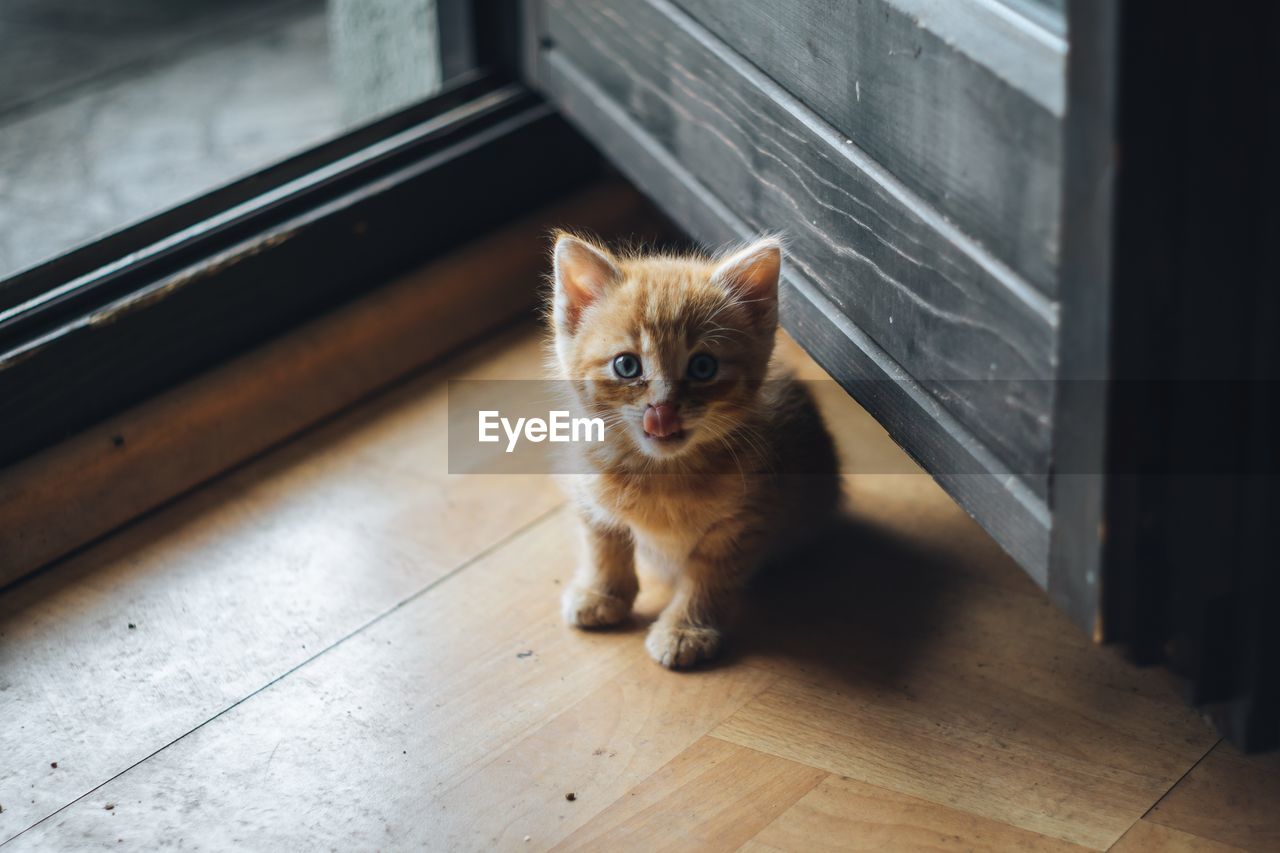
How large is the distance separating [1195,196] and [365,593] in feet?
3.42

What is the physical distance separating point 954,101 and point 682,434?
443mm

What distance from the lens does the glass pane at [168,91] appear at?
2002 mm

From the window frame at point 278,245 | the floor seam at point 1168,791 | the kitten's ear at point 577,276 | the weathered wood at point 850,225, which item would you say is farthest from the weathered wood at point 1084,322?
the window frame at point 278,245

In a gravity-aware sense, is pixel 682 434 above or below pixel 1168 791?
above

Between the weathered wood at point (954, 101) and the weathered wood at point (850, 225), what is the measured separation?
2 centimetres

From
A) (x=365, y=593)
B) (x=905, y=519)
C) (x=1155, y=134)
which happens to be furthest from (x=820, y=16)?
(x=365, y=593)

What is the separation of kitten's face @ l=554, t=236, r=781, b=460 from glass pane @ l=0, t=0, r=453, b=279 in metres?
0.79

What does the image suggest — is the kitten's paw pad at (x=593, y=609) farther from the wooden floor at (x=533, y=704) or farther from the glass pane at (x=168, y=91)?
the glass pane at (x=168, y=91)

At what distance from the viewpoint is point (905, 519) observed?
164 centimetres

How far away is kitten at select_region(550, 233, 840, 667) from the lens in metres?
1.34

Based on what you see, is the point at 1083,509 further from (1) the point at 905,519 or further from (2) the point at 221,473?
(2) the point at 221,473

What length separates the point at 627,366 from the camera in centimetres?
135

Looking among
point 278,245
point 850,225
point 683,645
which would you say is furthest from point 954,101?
point 278,245

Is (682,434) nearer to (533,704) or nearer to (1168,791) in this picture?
(533,704)
